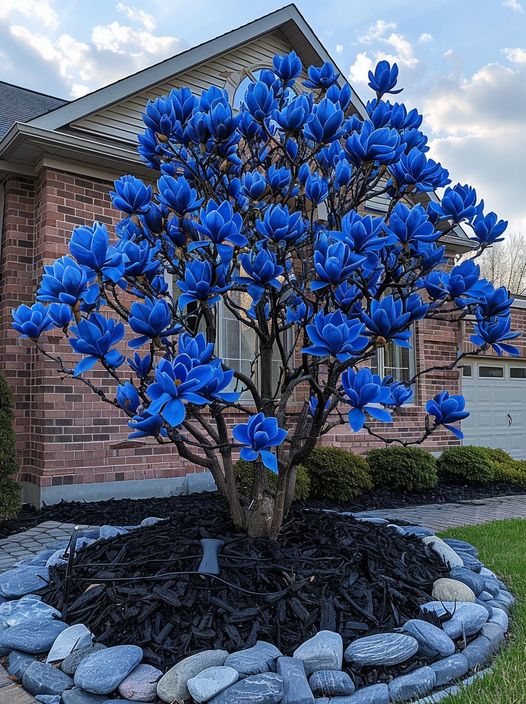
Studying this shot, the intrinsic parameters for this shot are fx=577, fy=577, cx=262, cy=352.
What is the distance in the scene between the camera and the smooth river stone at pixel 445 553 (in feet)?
12.0

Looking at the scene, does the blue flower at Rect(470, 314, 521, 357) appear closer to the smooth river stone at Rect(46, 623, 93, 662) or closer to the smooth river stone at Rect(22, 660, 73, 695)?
the smooth river stone at Rect(46, 623, 93, 662)

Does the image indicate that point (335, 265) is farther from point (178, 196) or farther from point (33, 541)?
point (33, 541)

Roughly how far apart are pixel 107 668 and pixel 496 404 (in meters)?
10.4

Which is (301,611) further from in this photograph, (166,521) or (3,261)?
(3,261)

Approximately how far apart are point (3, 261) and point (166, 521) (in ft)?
13.4

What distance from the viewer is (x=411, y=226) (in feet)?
8.59

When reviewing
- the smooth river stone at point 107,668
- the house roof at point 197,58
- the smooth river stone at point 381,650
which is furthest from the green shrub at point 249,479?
the house roof at point 197,58

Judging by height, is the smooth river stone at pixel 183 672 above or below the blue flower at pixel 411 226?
below

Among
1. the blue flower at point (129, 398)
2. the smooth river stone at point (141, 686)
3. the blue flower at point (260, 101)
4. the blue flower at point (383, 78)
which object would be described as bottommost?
the smooth river stone at point (141, 686)

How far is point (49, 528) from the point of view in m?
5.07

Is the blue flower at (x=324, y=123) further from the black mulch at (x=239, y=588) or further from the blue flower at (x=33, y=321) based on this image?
the black mulch at (x=239, y=588)

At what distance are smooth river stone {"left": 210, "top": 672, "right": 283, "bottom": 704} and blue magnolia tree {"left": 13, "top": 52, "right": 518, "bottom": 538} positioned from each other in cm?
83

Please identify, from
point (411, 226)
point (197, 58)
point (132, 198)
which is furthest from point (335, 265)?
point (197, 58)

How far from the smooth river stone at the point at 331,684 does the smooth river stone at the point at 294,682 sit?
0.17ft
